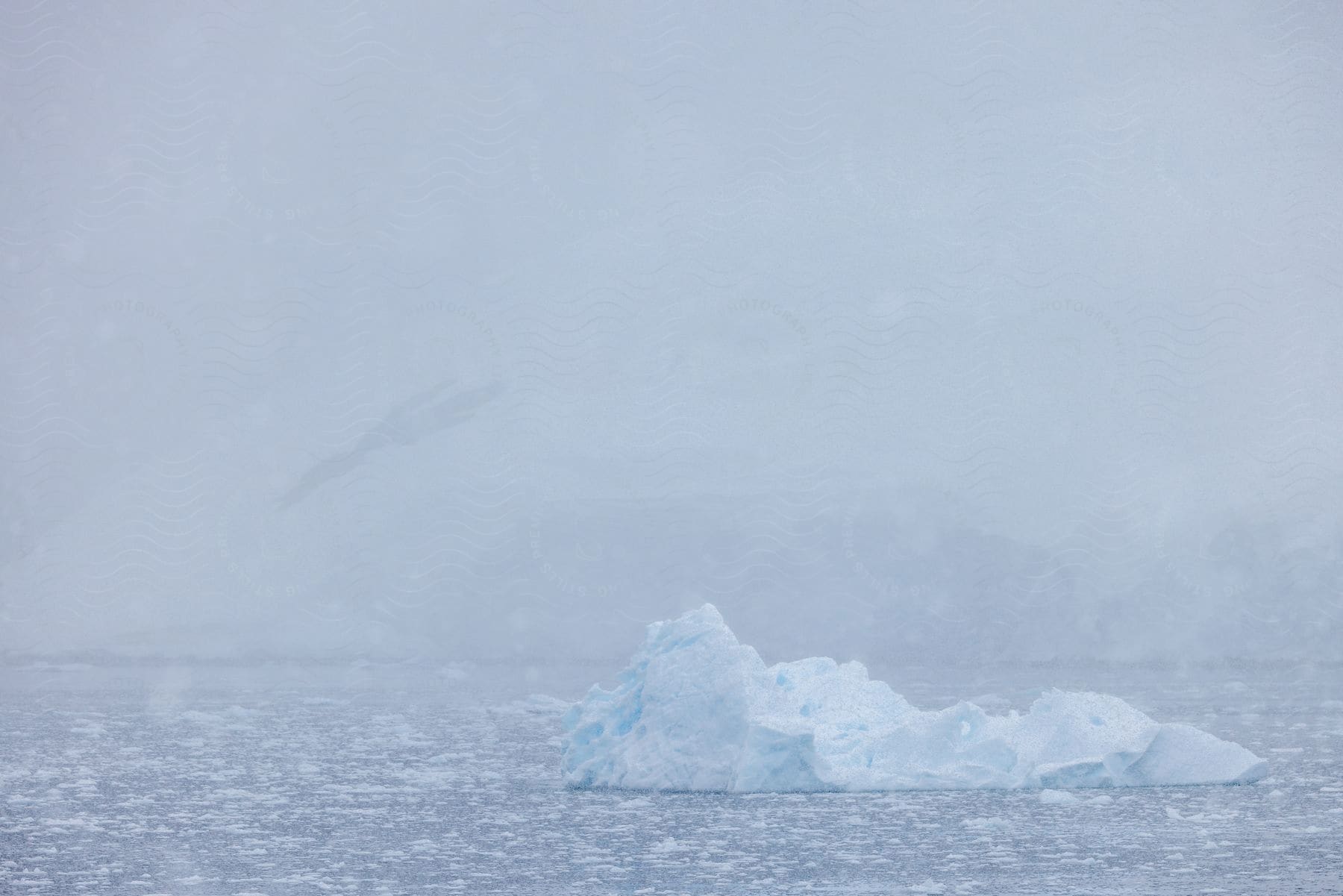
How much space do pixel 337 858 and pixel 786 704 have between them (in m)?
4.25

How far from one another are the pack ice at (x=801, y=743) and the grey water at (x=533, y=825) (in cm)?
23

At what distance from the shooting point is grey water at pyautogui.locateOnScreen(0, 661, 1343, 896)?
7.37 metres

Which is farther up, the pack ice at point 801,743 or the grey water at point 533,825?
the pack ice at point 801,743

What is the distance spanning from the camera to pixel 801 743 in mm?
10516

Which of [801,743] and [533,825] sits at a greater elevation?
[801,743]

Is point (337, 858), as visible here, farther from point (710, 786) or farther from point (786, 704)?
point (786, 704)

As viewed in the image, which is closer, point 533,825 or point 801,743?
point 533,825

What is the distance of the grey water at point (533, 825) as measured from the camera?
7.37 meters

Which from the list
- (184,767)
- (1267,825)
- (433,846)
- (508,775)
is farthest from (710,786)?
(184,767)

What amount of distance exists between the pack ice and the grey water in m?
0.23

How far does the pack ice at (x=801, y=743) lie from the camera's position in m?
10.5

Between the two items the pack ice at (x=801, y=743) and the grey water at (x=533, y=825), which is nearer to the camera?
the grey water at (x=533, y=825)

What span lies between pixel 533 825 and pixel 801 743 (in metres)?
2.30

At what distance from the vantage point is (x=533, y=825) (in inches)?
356
